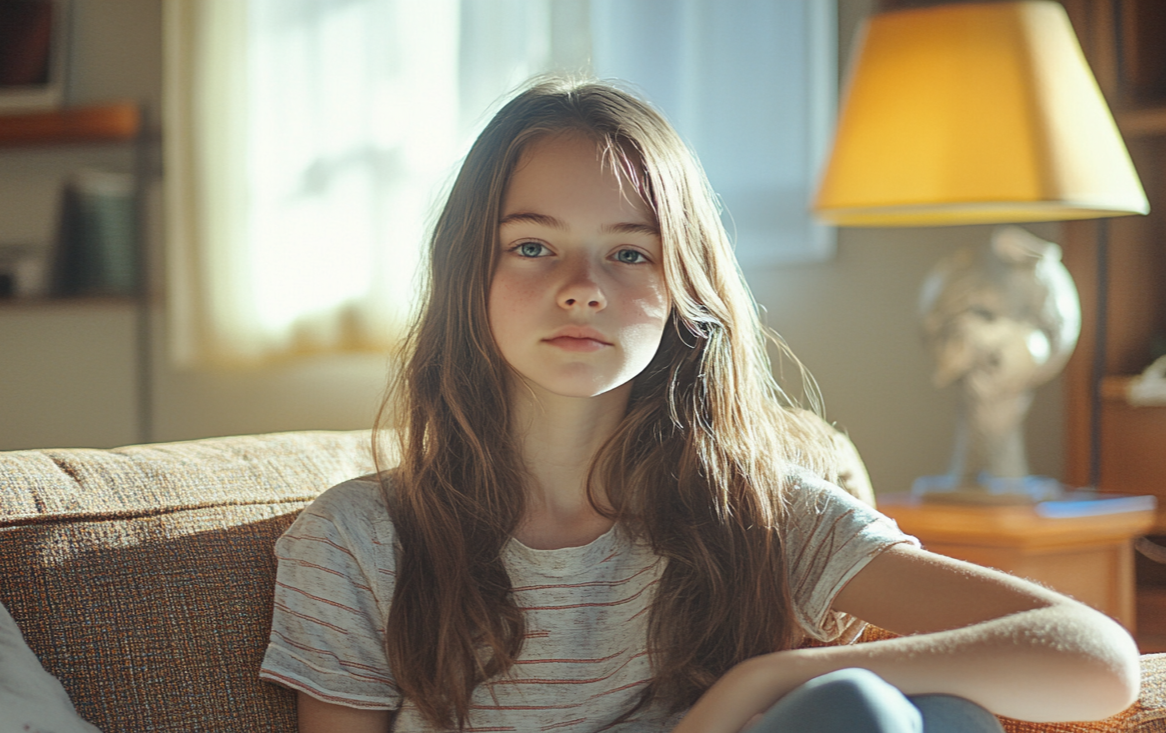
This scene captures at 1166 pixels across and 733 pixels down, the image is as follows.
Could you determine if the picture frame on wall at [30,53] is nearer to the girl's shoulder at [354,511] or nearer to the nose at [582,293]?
the girl's shoulder at [354,511]

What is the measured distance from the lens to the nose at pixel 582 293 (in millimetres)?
900

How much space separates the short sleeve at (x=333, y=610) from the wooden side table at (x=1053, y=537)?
0.84 metres

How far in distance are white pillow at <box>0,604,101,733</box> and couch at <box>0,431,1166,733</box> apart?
0.04 metres

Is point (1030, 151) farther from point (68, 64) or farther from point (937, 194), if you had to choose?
point (68, 64)

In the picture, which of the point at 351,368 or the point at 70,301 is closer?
the point at 351,368

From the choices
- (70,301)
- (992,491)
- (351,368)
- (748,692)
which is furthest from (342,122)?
(748,692)

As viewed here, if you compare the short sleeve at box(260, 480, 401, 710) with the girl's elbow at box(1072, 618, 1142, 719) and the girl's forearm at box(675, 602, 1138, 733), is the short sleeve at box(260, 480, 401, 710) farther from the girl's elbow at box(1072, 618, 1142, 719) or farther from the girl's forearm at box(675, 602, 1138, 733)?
the girl's elbow at box(1072, 618, 1142, 719)

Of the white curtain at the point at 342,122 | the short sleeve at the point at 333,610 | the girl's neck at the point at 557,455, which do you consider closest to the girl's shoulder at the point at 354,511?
the short sleeve at the point at 333,610

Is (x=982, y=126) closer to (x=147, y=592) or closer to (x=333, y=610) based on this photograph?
(x=333, y=610)

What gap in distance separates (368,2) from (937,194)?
54.1 inches

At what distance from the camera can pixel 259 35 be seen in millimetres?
2453

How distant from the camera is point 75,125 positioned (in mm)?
2646

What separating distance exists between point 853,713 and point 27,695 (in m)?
0.55

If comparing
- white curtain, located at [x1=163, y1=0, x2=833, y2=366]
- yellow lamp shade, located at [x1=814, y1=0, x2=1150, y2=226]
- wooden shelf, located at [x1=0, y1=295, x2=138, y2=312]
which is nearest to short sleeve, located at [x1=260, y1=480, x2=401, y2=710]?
yellow lamp shade, located at [x1=814, y1=0, x2=1150, y2=226]
